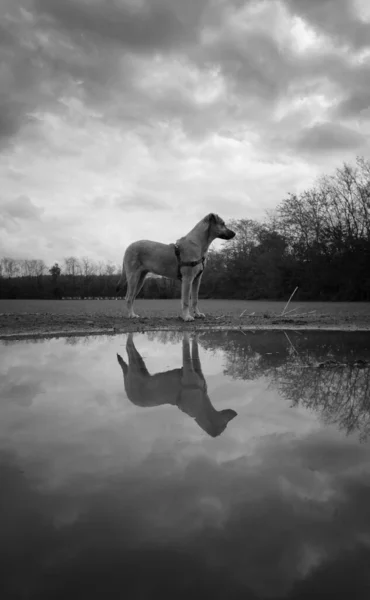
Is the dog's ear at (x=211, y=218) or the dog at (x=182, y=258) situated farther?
the dog's ear at (x=211, y=218)

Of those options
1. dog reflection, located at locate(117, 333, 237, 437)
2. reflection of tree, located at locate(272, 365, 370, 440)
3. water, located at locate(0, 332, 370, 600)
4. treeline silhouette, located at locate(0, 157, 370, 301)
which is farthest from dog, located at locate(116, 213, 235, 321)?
treeline silhouette, located at locate(0, 157, 370, 301)

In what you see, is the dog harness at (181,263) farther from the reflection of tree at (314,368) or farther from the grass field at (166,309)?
the reflection of tree at (314,368)

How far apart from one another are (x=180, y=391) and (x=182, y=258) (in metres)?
6.98

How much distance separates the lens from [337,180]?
33.8 meters

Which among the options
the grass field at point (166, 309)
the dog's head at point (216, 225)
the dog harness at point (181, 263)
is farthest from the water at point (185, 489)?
the grass field at point (166, 309)

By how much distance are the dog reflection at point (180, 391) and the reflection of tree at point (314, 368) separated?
0.39 meters

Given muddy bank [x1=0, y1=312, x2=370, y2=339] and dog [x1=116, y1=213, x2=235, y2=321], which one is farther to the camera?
dog [x1=116, y1=213, x2=235, y2=321]

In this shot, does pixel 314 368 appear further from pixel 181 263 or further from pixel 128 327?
pixel 181 263

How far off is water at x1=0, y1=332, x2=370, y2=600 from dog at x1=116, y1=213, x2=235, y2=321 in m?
6.58

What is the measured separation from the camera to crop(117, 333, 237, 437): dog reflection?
2.25m

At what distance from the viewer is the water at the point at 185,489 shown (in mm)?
1023

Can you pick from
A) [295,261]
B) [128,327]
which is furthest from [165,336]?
[295,261]

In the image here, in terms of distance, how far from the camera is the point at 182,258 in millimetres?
9688

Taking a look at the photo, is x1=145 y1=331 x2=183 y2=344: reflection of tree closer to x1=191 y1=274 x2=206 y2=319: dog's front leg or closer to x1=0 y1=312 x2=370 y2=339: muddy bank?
x1=0 y1=312 x2=370 y2=339: muddy bank
